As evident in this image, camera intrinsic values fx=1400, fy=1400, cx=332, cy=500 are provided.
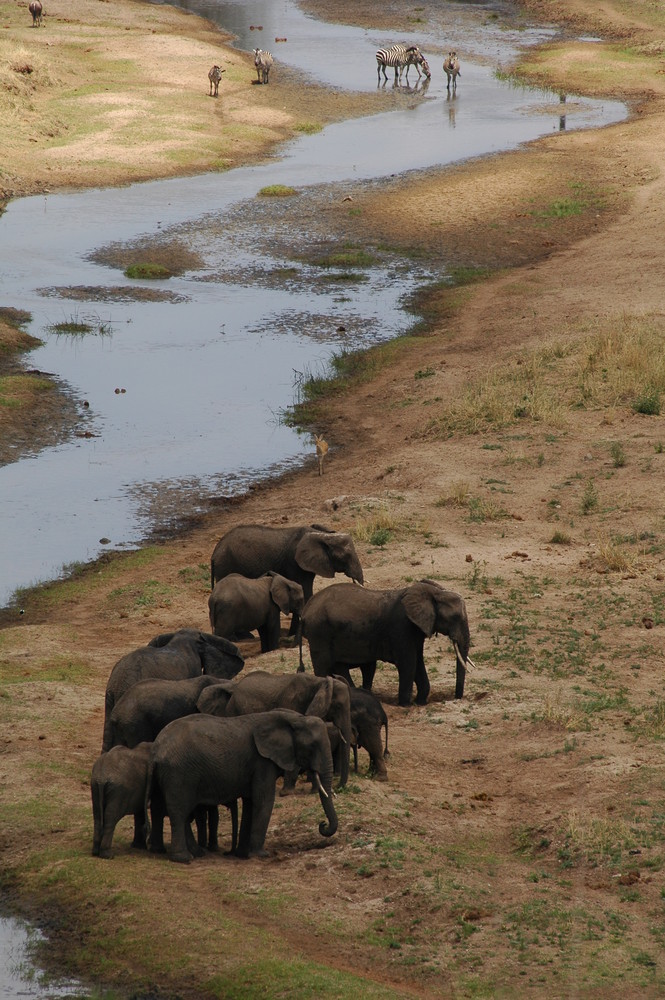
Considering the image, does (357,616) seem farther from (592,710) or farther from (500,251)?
(500,251)

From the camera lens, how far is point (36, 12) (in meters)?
59.4

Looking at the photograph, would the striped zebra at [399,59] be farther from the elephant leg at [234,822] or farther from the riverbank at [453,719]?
the elephant leg at [234,822]

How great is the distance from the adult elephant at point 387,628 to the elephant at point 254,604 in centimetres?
109

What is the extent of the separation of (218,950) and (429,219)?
2925 centimetres

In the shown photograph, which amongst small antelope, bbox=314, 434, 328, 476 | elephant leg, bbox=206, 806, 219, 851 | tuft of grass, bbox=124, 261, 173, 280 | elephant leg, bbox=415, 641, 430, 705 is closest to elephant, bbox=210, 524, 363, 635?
elephant leg, bbox=415, 641, 430, 705

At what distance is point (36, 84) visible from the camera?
155ft

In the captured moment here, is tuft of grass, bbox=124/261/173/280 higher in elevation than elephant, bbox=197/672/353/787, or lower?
lower

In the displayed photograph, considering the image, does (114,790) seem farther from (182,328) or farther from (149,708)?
(182,328)

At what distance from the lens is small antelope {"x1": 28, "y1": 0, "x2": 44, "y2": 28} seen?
5916 centimetres

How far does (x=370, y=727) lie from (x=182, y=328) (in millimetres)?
18880

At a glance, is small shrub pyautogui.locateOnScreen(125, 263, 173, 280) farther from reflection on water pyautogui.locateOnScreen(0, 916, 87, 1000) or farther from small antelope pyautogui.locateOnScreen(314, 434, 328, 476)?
reflection on water pyautogui.locateOnScreen(0, 916, 87, 1000)

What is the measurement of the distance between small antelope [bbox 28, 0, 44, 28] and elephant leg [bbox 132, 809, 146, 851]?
55.4 m

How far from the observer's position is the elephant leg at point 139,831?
9911mm

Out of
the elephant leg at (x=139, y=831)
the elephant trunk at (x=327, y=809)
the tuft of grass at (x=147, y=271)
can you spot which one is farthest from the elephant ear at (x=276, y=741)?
the tuft of grass at (x=147, y=271)
